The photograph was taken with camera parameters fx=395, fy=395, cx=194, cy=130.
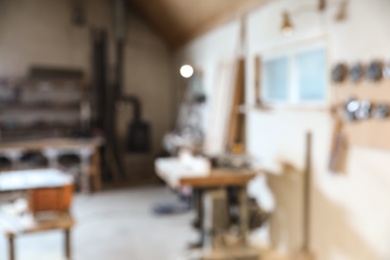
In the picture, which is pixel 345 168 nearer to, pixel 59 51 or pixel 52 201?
pixel 52 201

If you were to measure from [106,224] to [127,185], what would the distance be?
2.25 m

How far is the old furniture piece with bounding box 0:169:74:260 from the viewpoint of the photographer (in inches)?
132

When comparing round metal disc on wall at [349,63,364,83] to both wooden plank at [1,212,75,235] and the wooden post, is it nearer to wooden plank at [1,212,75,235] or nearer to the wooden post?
the wooden post

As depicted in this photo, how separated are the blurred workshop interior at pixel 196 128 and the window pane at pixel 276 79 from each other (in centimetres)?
2

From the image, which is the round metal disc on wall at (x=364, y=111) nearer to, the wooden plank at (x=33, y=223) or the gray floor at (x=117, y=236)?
the gray floor at (x=117, y=236)

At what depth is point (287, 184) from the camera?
3.99 metres

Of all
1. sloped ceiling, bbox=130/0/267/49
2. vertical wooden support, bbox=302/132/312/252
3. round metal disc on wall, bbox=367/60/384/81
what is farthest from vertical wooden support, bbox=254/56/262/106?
round metal disc on wall, bbox=367/60/384/81

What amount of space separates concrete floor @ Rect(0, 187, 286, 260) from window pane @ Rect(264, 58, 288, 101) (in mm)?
1845

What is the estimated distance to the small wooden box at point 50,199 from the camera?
3.48m

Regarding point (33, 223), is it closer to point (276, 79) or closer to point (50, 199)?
point (50, 199)

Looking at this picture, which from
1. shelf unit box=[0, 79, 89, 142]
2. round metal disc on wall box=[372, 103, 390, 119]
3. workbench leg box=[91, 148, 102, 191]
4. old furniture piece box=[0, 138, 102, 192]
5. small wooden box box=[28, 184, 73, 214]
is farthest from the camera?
shelf unit box=[0, 79, 89, 142]

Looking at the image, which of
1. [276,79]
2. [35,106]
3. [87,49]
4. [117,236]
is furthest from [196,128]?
[35,106]

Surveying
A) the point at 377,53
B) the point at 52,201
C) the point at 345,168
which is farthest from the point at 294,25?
the point at 52,201

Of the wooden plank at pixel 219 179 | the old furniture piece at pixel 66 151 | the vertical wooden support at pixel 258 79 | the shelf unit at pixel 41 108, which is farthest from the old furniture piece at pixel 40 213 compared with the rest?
the shelf unit at pixel 41 108
